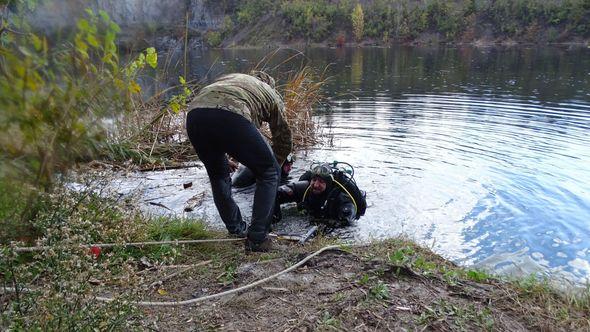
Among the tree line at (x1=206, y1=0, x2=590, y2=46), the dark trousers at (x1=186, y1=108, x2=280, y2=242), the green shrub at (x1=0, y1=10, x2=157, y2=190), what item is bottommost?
the tree line at (x1=206, y1=0, x2=590, y2=46)

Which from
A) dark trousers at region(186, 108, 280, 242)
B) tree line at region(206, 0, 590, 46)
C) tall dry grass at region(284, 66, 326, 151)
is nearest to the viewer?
dark trousers at region(186, 108, 280, 242)

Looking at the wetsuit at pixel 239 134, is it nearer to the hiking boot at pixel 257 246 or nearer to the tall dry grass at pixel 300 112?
the hiking boot at pixel 257 246

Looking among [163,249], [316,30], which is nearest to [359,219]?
[163,249]

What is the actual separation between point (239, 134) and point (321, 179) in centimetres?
167

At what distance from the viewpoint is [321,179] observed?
17.1ft

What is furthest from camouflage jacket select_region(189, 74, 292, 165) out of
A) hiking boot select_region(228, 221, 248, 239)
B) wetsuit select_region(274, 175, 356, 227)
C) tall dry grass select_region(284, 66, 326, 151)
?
tall dry grass select_region(284, 66, 326, 151)

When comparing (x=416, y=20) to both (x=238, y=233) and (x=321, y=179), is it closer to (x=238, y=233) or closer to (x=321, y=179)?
(x=321, y=179)

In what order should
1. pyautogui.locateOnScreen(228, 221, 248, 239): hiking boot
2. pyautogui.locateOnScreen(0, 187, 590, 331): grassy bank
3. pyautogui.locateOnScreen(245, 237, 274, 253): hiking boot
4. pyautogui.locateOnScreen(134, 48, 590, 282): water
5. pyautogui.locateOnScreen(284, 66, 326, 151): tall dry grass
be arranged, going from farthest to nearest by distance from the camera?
pyautogui.locateOnScreen(284, 66, 326, 151): tall dry grass < pyautogui.locateOnScreen(134, 48, 590, 282): water < pyautogui.locateOnScreen(228, 221, 248, 239): hiking boot < pyautogui.locateOnScreen(245, 237, 274, 253): hiking boot < pyautogui.locateOnScreen(0, 187, 590, 331): grassy bank

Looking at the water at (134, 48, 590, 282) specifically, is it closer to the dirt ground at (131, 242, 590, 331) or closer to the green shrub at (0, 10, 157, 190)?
the dirt ground at (131, 242, 590, 331)

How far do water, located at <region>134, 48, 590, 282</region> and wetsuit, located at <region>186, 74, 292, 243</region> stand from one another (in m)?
1.38

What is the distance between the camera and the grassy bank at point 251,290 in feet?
6.79

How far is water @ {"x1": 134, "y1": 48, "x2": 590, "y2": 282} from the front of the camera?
201 inches

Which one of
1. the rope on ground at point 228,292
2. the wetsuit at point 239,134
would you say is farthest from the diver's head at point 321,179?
the rope on ground at point 228,292

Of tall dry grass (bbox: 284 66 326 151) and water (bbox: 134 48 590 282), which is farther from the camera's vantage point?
tall dry grass (bbox: 284 66 326 151)
